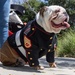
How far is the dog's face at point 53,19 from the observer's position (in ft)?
13.7

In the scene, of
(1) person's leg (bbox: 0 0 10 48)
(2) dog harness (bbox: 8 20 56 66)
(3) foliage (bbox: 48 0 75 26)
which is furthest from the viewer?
(3) foliage (bbox: 48 0 75 26)

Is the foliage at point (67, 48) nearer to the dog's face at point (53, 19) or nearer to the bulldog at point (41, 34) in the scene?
the bulldog at point (41, 34)

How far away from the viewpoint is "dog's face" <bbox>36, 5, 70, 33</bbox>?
164 inches

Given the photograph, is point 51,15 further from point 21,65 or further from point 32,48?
point 21,65

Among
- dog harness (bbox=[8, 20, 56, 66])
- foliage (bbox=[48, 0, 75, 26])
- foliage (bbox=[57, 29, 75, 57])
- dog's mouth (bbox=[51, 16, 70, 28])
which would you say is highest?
dog's mouth (bbox=[51, 16, 70, 28])

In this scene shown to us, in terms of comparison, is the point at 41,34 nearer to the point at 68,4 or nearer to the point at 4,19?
the point at 4,19

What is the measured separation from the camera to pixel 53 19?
420 cm

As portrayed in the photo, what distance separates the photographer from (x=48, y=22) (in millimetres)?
4246

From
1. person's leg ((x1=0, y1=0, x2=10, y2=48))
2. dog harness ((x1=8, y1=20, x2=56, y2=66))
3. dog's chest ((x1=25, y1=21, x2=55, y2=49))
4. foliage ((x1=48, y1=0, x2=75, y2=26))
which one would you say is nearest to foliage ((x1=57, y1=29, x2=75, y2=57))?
person's leg ((x1=0, y1=0, x2=10, y2=48))

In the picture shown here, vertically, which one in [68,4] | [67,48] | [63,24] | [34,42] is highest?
[63,24]

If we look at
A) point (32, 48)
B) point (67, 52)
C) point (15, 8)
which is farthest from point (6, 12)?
point (67, 52)

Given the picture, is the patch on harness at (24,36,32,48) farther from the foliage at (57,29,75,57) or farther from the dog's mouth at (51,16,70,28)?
the foliage at (57,29,75,57)

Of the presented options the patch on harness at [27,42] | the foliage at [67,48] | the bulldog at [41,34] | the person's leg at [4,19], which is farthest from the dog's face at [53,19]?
the foliage at [67,48]

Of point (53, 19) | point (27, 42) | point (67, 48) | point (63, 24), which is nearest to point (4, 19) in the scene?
point (27, 42)
